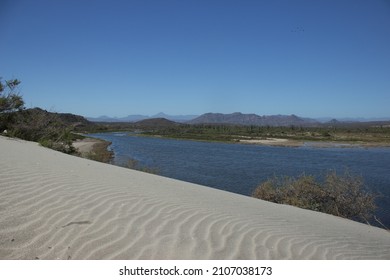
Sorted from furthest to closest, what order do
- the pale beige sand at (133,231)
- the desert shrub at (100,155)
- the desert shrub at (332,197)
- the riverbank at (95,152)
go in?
the riverbank at (95,152)
the desert shrub at (100,155)
the desert shrub at (332,197)
the pale beige sand at (133,231)

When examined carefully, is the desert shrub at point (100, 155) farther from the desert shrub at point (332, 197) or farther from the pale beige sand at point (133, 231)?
the pale beige sand at point (133, 231)

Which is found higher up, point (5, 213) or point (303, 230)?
point (5, 213)

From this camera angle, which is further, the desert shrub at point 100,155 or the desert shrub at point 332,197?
the desert shrub at point 100,155

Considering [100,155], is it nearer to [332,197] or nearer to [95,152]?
[95,152]

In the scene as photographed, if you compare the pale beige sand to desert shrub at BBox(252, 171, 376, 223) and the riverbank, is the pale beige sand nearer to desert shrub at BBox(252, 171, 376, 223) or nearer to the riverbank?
desert shrub at BBox(252, 171, 376, 223)

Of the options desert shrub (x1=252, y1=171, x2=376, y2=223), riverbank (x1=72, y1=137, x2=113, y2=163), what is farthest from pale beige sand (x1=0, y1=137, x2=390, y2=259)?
riverbank (x1=72, y1=137, x2=113, y2=163)

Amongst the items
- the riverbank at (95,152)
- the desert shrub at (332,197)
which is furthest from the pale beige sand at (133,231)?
the riverbank at (95,152)

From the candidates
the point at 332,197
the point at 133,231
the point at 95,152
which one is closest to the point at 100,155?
the point at 95,152

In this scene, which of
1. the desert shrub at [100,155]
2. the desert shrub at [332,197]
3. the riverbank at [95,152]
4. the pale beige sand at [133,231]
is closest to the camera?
the pale beige sand at [133,231]

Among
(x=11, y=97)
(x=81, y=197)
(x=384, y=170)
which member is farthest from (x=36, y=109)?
(x=384, y=170)

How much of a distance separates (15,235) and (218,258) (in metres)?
1.93
